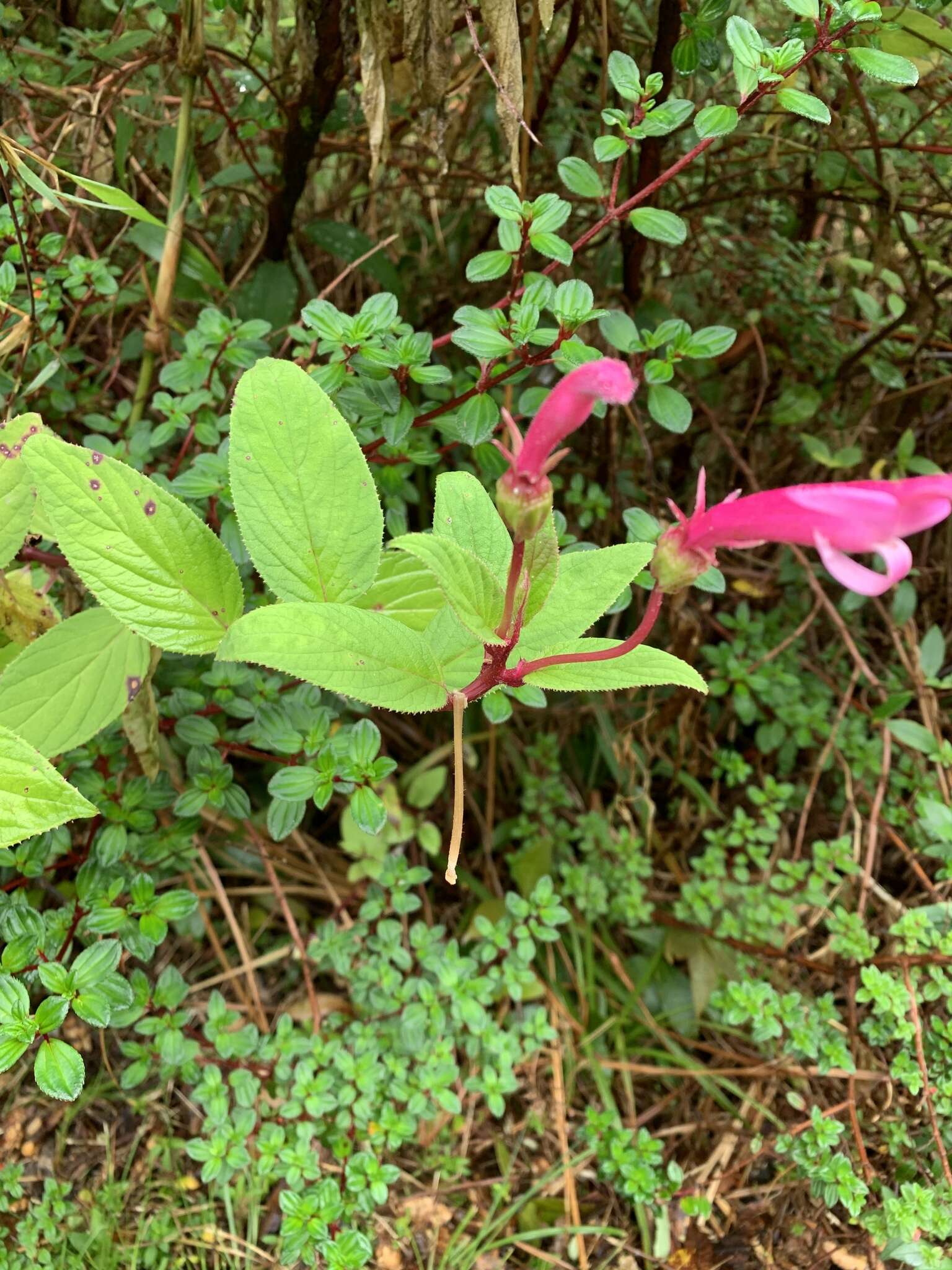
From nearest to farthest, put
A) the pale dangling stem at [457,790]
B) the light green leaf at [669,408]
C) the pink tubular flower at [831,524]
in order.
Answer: the pink tubular flower at [831,524] → the pale dangling stem at [457,790] → the light green leaf at [669,408]

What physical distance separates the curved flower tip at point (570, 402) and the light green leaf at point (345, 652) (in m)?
0.13

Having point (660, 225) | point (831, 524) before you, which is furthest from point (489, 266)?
point (831, 524)

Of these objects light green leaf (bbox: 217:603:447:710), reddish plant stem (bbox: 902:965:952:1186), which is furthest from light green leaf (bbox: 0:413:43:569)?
reddish plant stem (bbox: 902:965:952:1186)

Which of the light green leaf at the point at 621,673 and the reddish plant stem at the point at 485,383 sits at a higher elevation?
the reddish plant stem at the point at 485,383

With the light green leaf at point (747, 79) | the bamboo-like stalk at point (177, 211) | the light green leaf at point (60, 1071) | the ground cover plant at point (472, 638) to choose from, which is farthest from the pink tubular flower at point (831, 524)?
the bamboo-like stalk at point (177, 211)

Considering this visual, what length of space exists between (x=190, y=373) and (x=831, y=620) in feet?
3.60

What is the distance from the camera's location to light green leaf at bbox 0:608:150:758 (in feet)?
2.20

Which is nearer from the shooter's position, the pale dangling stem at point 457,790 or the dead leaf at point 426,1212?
the pale dangling stem at point 457,790

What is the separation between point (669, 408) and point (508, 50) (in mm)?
349

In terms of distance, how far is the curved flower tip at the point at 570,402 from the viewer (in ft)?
1.41

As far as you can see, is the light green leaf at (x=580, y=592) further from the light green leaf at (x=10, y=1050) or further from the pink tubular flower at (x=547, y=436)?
the light green leaf at (x=10, y=1050)

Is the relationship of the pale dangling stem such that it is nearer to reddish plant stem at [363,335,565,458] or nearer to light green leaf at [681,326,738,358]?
reddish plant stem at [363,335,565,458]

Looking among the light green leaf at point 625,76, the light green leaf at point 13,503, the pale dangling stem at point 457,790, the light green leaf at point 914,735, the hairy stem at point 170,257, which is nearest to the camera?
the pale dangling stem at point 457,790

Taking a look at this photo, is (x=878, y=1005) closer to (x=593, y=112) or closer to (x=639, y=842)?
(x=639, y=842)
